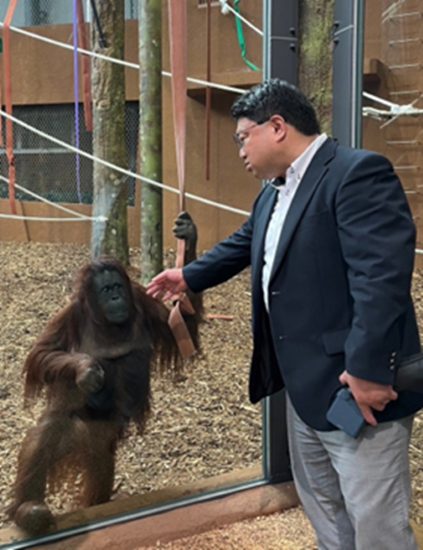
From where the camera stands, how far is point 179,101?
2.19 meters

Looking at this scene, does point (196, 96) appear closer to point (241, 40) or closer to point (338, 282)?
point (241, 40)

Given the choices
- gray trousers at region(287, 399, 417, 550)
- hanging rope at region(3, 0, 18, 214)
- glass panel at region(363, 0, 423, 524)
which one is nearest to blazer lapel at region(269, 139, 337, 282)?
gray trousers at region(287, 399, 417, 550)

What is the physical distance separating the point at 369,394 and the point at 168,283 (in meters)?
0.77

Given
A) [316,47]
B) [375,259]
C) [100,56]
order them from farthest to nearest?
1. [316,47]
2. [100,56]
3. [375,259]

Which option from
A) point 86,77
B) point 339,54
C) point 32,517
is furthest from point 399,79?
point 32,517

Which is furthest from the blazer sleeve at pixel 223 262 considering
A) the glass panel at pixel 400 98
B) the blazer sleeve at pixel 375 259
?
the glass panel at pixel 400 98

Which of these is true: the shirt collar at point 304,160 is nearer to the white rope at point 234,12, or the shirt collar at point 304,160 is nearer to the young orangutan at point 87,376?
the young orangutan at point 87,376

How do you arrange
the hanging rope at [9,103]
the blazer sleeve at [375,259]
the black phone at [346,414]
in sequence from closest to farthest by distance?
the blazer sleeve at [375,259], the black phone at [346,414], the hanging rope at [9,103]

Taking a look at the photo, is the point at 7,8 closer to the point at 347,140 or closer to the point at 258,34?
the point at 258,34

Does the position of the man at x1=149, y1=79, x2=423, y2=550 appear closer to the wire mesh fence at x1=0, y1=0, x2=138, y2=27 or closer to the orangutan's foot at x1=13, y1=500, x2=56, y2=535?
the wire mesh fence at x1=0, y1=0, x2=138, y2=27

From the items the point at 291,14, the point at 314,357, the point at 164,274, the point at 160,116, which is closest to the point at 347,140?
the point at 291,14

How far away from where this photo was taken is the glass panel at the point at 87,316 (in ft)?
6.79

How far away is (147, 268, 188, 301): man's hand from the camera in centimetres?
196

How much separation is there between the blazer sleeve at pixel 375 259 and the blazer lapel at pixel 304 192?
0.32 ft
